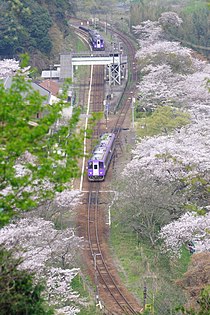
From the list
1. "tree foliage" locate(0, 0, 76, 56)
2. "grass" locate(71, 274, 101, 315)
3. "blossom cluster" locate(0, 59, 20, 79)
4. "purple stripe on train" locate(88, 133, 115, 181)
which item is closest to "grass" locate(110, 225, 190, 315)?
"grass" locate(71, 274, 101, 315)

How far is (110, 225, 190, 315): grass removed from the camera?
75.1 feet

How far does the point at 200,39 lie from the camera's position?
193ft

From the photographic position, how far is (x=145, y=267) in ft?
83.4

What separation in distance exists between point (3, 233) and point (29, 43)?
32.5 m

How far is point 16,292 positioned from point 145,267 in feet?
45.7

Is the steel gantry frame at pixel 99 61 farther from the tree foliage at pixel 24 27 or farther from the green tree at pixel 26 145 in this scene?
the green tree at pixel 26 145

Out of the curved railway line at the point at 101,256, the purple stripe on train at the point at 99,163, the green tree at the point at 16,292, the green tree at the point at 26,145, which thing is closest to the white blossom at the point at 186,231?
the curved railway line at the point at 101,256

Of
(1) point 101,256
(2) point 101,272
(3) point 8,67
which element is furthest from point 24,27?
(2) point 101,272

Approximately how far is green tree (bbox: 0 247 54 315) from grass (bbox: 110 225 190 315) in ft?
29.6

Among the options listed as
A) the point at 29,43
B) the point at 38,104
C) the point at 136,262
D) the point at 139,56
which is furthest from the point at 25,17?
the point at 38,104

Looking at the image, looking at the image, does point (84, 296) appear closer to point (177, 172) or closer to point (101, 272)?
point (101, 272)

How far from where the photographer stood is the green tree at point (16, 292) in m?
11.7

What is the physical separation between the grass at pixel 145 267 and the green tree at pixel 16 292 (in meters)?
9.03

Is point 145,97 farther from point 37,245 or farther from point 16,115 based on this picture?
point 16,115
